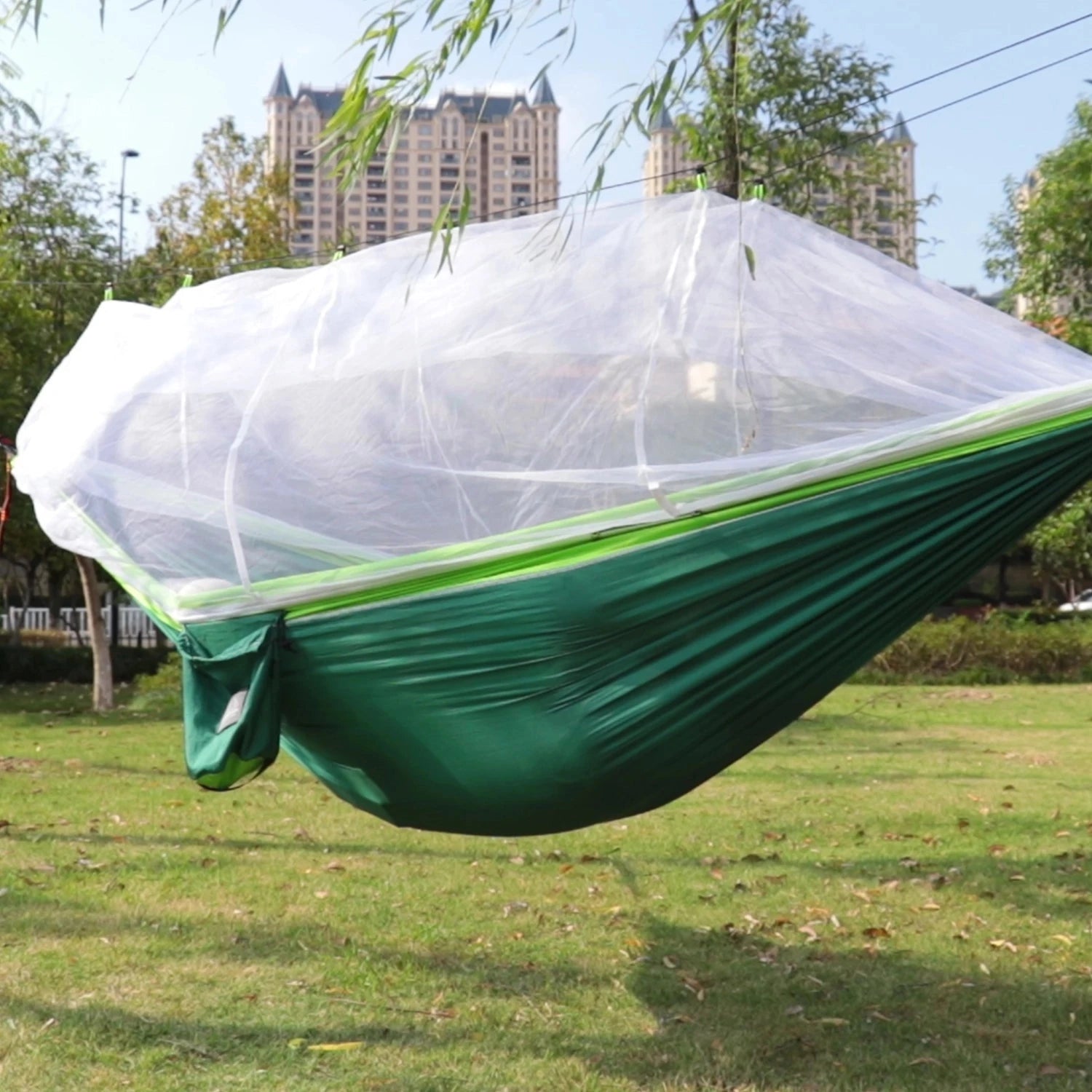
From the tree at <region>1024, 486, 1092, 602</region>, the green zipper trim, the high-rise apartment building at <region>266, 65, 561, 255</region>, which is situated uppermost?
the high-rise apartment building at <region>266, 65, 561, 255</region>

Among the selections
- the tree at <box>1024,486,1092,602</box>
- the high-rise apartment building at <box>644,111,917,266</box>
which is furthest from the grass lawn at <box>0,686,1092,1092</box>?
the high-rise apartment building at <box>644,111,917,266</box>

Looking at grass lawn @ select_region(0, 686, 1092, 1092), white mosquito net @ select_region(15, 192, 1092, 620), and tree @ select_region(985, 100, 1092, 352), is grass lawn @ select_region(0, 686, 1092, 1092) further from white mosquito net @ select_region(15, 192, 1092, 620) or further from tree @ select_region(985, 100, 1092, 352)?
tree @ select_region(985, 100, 1092, 352)

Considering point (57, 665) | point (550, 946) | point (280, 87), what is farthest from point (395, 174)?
point (280, 87)

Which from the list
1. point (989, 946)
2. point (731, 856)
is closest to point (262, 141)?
point (731, 856)

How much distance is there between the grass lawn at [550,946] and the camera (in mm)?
3369

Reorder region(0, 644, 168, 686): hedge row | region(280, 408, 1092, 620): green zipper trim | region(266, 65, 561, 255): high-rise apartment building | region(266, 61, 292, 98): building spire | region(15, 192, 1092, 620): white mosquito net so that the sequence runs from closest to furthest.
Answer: region(280, 408, 1092, 620): green zipper trim
region(15, 192, 1092, 620): white mosquito net
region(0, 644, 168, 686): hedge row
region(266, 65, 561, 255): high-rise apartment building
region(266, 61, 292, 98): building spire

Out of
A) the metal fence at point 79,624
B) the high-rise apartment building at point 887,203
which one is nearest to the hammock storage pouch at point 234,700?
the high-rise apartment building at point 887,203

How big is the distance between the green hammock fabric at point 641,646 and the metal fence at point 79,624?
658 inches

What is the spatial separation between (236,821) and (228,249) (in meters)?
→ 11.5

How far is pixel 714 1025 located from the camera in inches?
143

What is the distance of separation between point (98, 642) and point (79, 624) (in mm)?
14135

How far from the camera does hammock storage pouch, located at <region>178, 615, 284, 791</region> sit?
10.8 ft

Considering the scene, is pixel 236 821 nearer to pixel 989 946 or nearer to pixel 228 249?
pixel 989 946

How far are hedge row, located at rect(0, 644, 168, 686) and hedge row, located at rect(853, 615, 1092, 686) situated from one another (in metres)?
9.46
